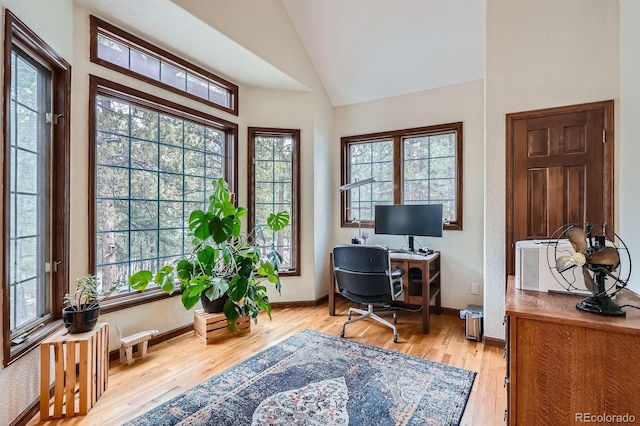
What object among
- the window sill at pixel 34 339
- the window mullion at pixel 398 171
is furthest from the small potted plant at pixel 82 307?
the window mullion at pixel 398 171

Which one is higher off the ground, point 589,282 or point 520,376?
point 589,282

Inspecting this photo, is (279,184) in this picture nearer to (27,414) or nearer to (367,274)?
(367,274)

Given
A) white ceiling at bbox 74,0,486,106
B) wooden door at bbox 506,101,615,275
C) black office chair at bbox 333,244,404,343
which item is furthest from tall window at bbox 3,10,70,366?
wooden door at bbox 506,101,615,275

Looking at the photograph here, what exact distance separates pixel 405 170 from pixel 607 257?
2678 mm

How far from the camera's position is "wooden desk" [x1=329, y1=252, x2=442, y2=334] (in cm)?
310

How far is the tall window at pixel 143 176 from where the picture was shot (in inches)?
99.7

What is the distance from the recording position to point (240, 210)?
2.97m

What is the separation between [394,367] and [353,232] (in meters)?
2.09

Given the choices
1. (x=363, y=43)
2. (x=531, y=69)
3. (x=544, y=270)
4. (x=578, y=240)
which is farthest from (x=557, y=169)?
(x=363, y=43)

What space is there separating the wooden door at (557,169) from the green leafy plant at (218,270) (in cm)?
231

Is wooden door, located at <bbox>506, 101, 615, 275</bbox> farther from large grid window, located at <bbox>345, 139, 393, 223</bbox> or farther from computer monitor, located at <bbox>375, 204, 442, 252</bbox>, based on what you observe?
large grid window, located at <bbox>345, 139, 393, 223</bbox>

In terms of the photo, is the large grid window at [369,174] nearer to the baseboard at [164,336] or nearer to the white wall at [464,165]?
the white wall at [464,165]

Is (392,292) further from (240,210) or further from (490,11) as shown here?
(490,11)

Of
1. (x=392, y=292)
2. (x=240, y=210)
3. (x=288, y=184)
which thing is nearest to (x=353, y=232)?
(x=288, y=184)
